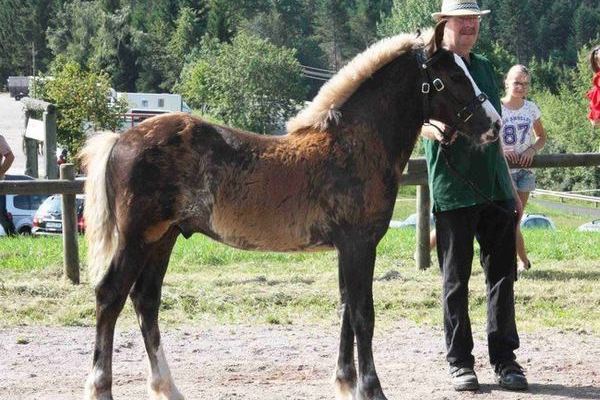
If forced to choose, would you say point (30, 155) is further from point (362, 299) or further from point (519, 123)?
point (362, 299)

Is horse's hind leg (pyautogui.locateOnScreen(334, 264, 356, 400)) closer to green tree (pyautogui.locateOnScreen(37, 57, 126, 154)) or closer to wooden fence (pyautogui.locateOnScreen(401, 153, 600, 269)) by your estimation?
wooden fence (pyautogui.locateOnScreen(401, 153, 600, 269))

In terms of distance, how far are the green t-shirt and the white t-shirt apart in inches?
136

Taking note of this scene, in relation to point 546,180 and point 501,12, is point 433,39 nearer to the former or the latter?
point 546,180

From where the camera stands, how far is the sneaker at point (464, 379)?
6609 mm

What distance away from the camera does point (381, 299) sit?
9.70m

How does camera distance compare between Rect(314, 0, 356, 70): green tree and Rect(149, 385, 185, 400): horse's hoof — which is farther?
Rect(314, 0, 356, 70): green tree

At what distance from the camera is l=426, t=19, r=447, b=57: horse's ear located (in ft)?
20.0

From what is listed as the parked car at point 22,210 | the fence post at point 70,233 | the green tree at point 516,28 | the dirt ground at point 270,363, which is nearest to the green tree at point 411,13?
the green tree at point 516,28

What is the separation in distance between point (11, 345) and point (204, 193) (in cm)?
269

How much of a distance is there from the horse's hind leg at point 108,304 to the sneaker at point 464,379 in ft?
6.71

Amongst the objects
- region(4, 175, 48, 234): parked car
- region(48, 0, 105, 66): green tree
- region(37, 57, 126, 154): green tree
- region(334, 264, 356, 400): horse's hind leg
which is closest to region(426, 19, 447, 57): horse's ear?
region(334, 264, 356, 400): horse's hind leg

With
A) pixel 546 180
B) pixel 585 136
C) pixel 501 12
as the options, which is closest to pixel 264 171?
pixel 546 180

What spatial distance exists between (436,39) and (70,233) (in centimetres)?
583

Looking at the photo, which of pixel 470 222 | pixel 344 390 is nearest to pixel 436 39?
pixel 470 222
